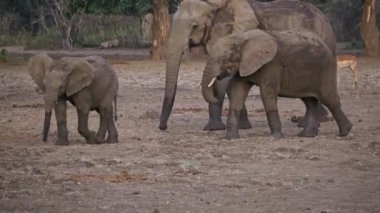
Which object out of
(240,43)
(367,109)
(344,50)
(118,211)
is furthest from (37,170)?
(344,50)

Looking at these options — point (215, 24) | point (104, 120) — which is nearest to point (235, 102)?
point (104, 120)

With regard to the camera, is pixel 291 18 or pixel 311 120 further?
pixel 291 18

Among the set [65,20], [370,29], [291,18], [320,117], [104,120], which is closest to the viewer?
[104,120]

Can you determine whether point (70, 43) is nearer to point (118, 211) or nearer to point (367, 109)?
→ point (367, 109)

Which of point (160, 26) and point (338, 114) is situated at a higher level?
point (338, 114)

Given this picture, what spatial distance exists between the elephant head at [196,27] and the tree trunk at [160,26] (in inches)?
710

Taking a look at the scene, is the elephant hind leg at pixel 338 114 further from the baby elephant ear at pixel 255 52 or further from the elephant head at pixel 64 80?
the elephant head at pixel 64 80

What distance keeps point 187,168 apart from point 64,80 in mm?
3064

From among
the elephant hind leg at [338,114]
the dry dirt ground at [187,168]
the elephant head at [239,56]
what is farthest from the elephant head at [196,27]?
the elephant hind leg at [338,114]

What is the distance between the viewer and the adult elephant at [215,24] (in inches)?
680

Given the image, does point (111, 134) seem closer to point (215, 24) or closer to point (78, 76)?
point (78, 76)

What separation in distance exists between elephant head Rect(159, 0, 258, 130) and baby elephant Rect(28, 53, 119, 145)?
1578 mm

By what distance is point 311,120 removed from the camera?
16.4 metres

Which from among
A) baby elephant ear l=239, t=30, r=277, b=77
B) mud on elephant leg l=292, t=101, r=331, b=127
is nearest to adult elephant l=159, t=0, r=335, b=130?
mud on elephant leg l=292, t=101, r=331, b=127
